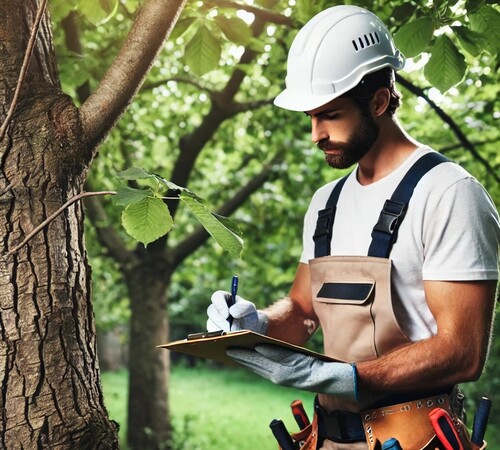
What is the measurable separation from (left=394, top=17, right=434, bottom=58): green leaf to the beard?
0.33 meters

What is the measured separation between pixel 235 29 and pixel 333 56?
61 cm

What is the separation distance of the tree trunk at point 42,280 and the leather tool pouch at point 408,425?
779 mm

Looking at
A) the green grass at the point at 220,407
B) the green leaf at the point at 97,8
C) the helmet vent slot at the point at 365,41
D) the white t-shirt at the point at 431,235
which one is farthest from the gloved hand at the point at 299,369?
the green grass at the point at 220,407

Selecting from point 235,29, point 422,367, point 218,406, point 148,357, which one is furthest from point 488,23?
point 218,406

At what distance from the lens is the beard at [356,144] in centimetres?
247

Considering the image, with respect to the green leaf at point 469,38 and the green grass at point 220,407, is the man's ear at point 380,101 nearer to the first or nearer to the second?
the green leaf at point 469,38

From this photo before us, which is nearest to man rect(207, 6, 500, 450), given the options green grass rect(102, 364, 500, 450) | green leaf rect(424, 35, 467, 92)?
green leaf rect(424, 35, 467, 92)

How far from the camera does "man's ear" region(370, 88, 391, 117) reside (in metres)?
2.51

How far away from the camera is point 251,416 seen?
14.6 meters

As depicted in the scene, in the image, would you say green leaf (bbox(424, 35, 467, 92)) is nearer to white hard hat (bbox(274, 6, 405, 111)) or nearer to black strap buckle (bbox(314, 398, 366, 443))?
white hard hat (bbox(274, 6, 405, 111))

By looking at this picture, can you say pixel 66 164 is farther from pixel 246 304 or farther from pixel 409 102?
pixel 409 102

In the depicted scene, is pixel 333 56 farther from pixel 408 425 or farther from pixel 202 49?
pixel 408 425

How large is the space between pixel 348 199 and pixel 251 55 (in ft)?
12.8

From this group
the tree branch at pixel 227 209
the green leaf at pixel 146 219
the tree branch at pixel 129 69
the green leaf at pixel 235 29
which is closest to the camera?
the green leaf at pixel 146 219
